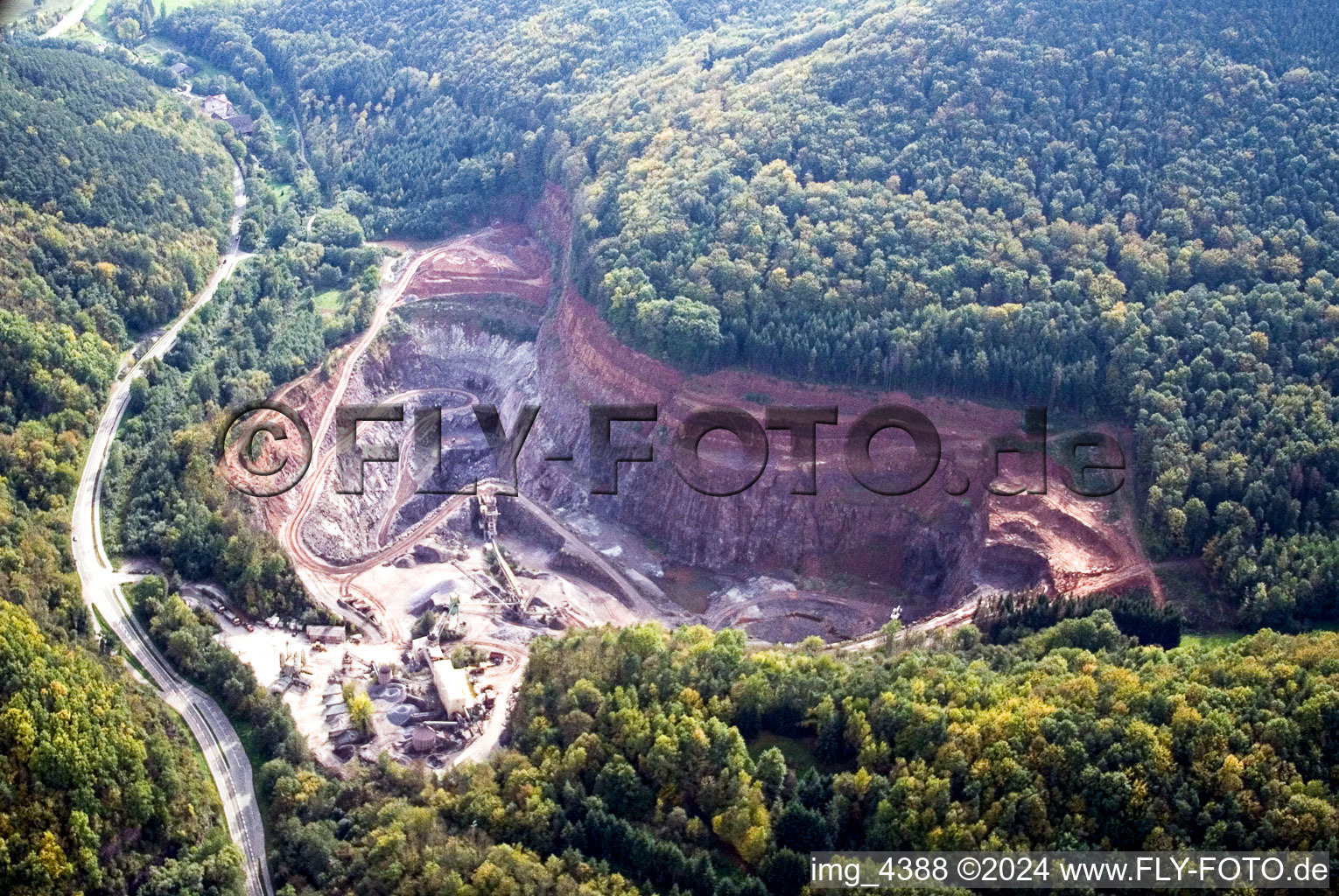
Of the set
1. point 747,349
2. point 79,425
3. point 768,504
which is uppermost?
point 747,349

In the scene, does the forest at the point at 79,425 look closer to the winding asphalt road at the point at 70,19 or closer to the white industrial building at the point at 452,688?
the white industrial building at the point at 452,688

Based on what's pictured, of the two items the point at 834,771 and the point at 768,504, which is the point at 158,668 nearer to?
the point at 834,771

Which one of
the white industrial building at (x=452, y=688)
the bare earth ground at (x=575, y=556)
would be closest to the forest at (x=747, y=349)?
the bare earth ground at (x=575, y=556)

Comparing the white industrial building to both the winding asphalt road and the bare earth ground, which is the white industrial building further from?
the winding asphalt road

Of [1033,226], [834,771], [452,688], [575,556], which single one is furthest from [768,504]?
[834,771]

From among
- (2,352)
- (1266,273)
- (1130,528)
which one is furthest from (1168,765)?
(2,352)

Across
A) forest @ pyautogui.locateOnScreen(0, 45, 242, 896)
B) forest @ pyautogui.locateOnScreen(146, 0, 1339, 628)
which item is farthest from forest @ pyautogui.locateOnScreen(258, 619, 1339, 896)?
forest @ pyautogui.locateOnScreen(146, 0, 1339, 628)

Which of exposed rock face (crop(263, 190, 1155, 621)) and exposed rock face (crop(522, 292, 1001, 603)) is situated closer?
exposed rock face (crop(263, 190, 1155, 621))
